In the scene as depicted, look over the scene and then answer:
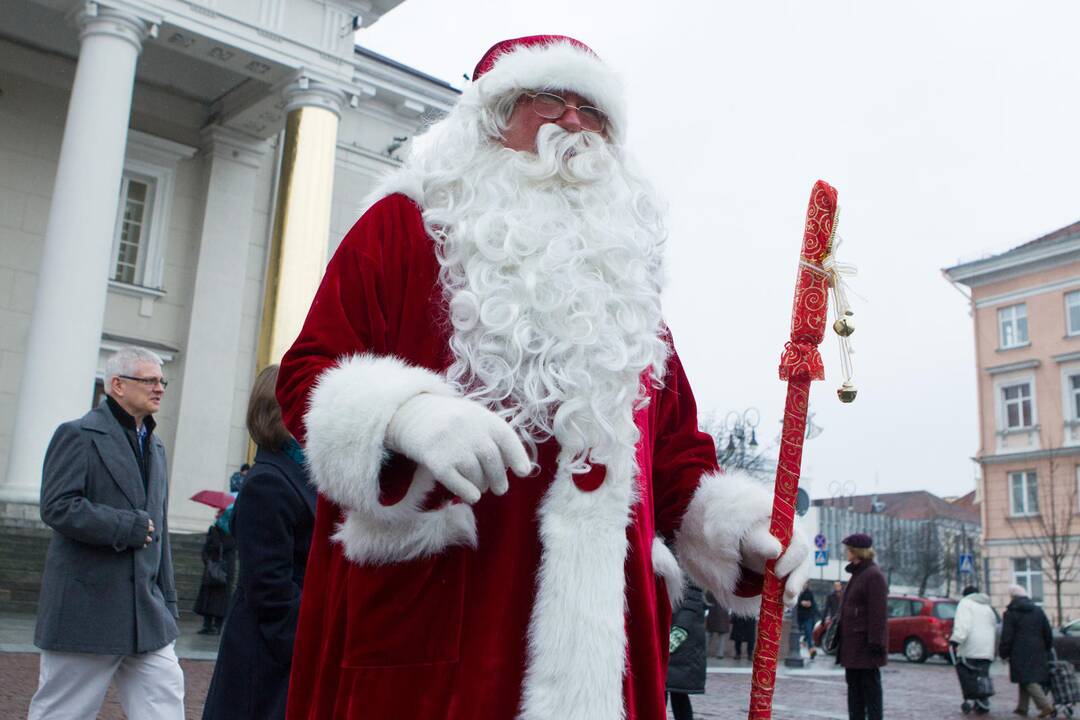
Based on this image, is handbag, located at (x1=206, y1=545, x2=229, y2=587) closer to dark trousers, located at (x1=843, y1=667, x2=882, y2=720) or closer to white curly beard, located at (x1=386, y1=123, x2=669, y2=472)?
dark trousers, located at (x1=843, y1=667, x2=882, y2=720)

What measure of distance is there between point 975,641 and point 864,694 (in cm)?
487

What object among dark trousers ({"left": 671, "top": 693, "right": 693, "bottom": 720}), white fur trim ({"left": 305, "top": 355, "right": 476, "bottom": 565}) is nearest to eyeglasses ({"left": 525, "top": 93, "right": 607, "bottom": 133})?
white fur trim ({"left": 305, "top": 355, "right": 476, "bottom": 565})

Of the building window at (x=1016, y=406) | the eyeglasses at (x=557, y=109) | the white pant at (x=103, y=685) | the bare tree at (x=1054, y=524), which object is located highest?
the building window at (x=1016, y=406)

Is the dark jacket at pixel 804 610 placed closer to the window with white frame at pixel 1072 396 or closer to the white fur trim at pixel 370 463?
the window with white frame at pixel 1072 396

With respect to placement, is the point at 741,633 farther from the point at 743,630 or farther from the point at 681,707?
the point at 681,707

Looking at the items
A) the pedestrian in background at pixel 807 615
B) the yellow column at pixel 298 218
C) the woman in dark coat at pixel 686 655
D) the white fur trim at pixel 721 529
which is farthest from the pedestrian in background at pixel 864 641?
the pedestrian in background at pixel 807 615

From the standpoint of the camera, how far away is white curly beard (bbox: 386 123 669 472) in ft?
6.94

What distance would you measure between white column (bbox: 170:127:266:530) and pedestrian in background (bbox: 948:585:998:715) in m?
11.2

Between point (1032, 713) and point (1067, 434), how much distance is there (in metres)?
27.5

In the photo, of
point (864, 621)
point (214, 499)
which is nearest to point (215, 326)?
point (214, 499)

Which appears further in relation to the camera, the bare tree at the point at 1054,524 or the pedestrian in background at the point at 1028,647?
the bare tree at the point at 1054,524

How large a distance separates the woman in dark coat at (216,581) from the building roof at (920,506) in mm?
71249

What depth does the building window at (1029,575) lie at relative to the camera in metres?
38.0

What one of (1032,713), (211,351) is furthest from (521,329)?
(211,351)
